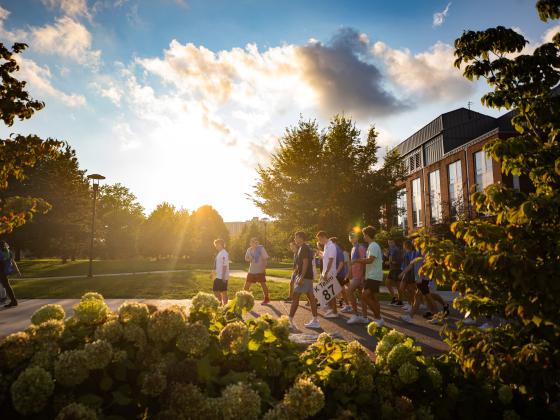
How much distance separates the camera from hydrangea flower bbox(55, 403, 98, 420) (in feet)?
5.60

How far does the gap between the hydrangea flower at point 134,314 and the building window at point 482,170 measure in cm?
→ 3309

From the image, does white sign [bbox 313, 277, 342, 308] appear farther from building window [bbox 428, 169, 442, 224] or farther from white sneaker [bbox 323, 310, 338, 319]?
building window [bbox 428, 169, 442, 224]

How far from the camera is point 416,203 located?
43312mm

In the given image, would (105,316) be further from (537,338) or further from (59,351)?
(537,338)

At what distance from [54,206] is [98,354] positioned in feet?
124

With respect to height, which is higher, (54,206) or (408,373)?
(54,206)

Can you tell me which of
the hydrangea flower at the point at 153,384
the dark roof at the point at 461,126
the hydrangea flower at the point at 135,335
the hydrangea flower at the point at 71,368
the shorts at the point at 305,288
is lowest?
the shorts at the point at 305,288

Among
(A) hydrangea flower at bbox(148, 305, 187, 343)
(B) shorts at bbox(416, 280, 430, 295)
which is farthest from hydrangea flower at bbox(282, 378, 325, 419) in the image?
(B) shorts at bbox(416, 280, 430, 295)

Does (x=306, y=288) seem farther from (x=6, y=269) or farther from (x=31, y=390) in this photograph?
(x=6, y=269)

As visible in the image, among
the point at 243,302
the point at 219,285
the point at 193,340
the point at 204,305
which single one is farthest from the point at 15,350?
the point at 219,285

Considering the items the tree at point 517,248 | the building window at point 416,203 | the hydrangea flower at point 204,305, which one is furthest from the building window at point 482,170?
the hydrangea flower at point 204,305

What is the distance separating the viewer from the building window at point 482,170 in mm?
31219

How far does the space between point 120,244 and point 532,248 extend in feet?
200

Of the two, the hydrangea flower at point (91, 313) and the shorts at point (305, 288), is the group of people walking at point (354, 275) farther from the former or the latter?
the hydrangea flower at point (91, 313)
